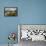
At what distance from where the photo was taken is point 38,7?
13.7 feet

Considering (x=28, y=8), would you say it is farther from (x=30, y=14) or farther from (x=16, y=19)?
(x=16, y=19)

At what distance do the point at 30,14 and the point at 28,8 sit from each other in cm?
19

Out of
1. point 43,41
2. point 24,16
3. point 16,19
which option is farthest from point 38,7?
point 43,41

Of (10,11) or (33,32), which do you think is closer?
(33,32)

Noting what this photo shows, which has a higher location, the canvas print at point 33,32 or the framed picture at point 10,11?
the framed picture at point 10,11

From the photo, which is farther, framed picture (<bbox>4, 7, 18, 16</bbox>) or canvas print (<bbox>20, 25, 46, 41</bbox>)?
framed picture (<bbox>4, 7, 18, 16</bbox>)

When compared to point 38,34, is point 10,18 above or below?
above

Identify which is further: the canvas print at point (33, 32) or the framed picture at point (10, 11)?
the framed picture at point (10, 11)

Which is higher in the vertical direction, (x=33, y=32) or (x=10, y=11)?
(x=10, y=11)

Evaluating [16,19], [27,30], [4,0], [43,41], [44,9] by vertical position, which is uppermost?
[4,0]

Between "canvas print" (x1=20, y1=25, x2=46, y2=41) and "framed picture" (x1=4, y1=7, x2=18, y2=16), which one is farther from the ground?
"framed picture" (x1=4, y1=7, x2=18, y2=16)

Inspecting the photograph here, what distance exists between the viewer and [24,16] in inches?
164

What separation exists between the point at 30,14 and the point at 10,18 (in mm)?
616

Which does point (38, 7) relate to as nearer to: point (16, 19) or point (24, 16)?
point (24, 16)
